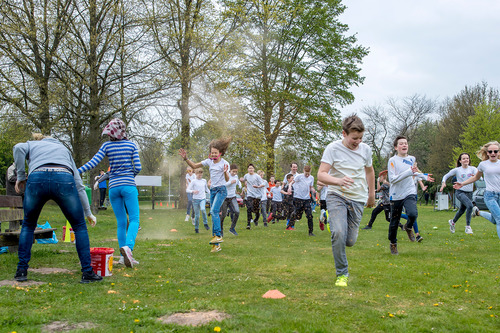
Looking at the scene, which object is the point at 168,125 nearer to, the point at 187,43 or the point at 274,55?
the point at 187,43

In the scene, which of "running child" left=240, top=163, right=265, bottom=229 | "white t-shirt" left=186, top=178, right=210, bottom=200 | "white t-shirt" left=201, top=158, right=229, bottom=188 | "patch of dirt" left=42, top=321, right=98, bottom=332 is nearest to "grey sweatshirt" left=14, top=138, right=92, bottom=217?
"patch of dirt" left=42, top=321, right=98, bottom=332

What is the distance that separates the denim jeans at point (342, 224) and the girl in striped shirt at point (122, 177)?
9.50ft

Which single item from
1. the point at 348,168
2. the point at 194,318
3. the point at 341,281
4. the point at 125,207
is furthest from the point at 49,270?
the point at 348,168

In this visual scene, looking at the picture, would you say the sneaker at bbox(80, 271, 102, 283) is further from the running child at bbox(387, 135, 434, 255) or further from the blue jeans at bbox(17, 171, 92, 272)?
the running child at bbox(387, 135, 434, 255)

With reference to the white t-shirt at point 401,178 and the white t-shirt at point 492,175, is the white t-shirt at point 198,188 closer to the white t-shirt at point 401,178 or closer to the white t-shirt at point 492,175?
the white t-shirt at point 401,178

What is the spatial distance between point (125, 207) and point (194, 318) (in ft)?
10.6

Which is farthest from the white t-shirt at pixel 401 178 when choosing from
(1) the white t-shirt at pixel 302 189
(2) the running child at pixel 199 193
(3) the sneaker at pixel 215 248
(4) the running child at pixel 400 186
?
(2) the running child at pixel 199 193

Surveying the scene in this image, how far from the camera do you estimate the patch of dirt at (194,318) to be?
11.4ft

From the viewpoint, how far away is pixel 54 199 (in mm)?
5023

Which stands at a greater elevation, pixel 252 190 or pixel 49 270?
pixel 252 190

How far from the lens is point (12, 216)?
22.8 feet

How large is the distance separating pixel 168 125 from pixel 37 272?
19.5 metres

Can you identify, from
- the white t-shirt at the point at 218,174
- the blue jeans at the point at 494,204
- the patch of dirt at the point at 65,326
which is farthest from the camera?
the white t-shirt at the point at 218,174

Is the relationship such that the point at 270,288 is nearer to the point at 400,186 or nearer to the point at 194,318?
the point at 194,318
